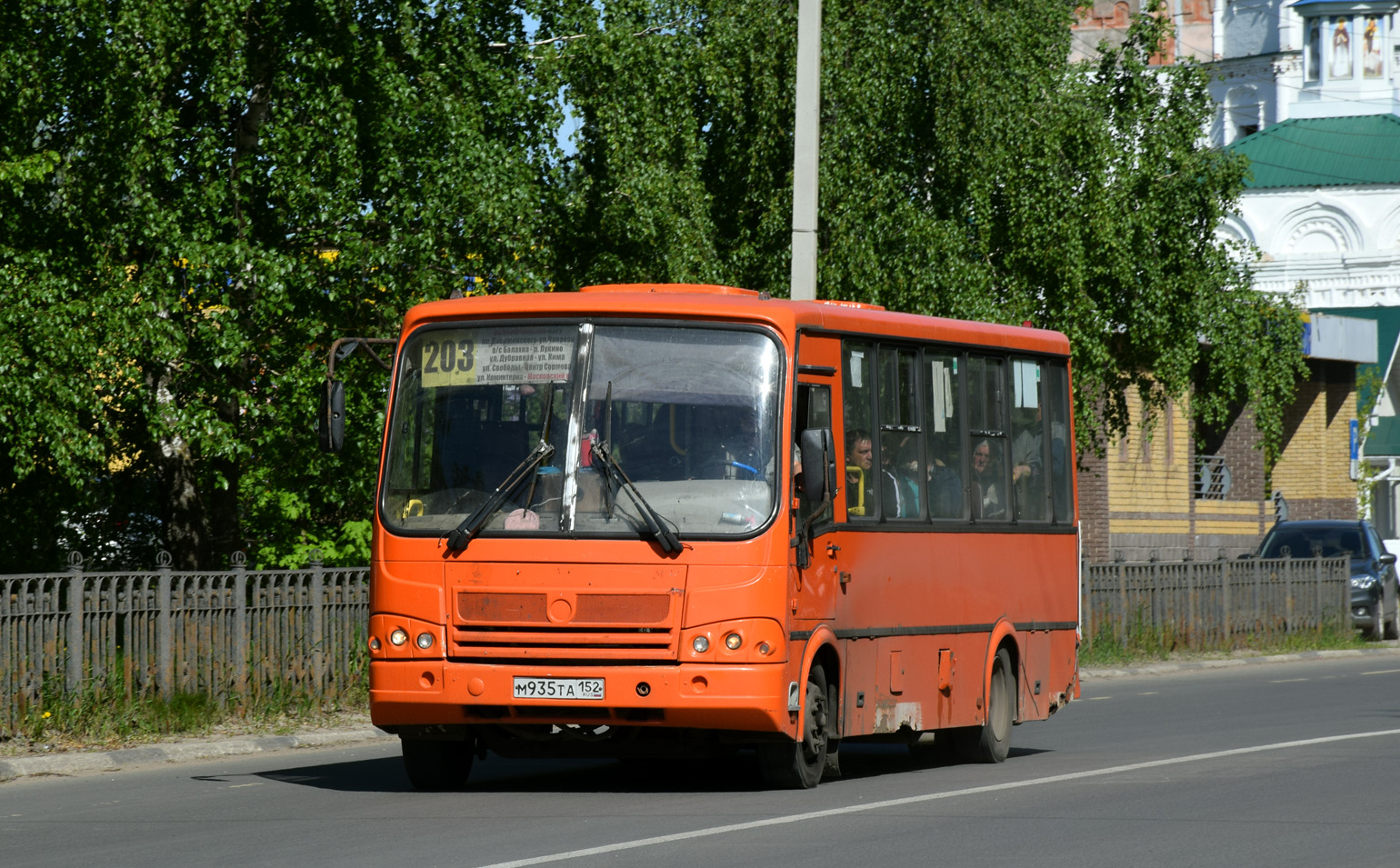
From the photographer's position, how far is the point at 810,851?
9766 millimetres

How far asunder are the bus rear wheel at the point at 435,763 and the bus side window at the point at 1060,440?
17.1 feet

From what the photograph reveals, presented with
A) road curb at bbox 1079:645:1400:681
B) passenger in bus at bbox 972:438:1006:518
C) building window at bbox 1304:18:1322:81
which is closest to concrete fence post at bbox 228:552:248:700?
passenger in bus at bbox 972:438:1006:518

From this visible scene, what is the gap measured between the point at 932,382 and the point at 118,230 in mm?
8007

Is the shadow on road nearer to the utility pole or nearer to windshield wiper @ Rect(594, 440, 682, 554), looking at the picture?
windshield wiper @ Rect(594, 440, 682, 554)

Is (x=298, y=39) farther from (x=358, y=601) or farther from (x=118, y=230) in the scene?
(x=358, y=601)

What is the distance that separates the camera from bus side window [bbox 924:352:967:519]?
14211 mm

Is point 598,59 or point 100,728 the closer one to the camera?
point 100,728

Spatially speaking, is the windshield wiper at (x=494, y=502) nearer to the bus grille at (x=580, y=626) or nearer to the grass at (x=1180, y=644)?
the bus grille at (x=580, y=626)

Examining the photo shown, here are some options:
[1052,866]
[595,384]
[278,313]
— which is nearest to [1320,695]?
[278,313]

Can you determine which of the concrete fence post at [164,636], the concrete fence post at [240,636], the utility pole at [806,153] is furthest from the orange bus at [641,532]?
the utility pole at [806,153]

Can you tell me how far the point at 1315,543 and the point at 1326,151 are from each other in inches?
2378

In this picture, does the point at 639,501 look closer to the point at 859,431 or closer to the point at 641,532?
the point at 641,532

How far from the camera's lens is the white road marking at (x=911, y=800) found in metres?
9.62

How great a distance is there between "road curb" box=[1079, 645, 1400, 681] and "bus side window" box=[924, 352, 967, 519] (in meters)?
12.0
